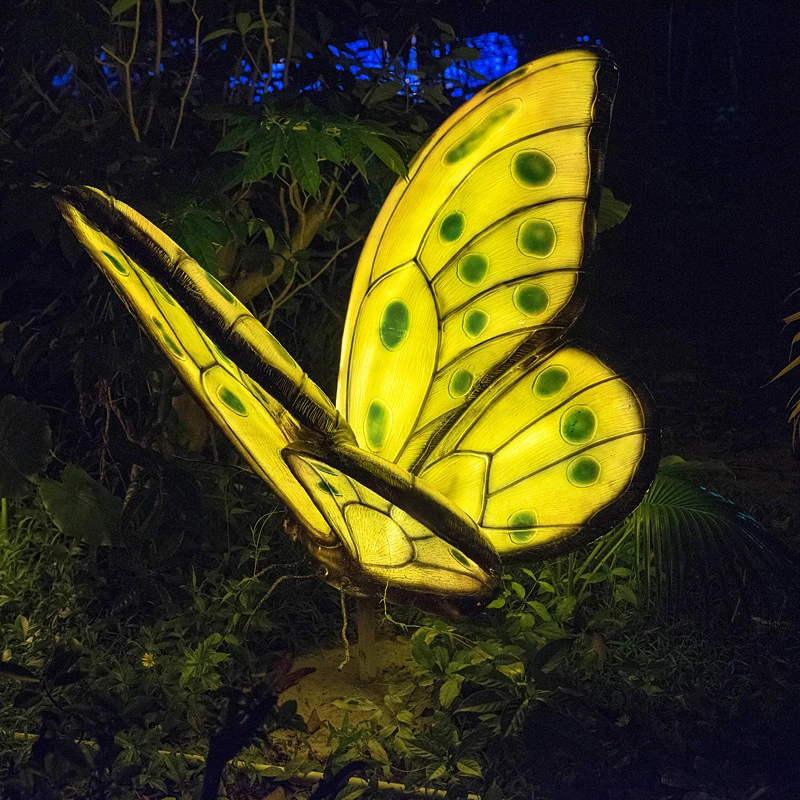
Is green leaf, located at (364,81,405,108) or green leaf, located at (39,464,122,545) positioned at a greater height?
green leaf, located at (364,81,405,108)

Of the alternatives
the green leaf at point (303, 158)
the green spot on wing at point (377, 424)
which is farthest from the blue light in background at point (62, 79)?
the green spot on wing at point (377, 424)

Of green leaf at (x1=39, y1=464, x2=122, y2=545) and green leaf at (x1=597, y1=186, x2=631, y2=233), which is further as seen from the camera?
green leaf at (x1=597, y1=186, x2=631, y2=233)

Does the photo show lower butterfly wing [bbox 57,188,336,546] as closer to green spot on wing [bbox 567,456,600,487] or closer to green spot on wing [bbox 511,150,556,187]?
green spot on wing [bbox 567,456,600,487]

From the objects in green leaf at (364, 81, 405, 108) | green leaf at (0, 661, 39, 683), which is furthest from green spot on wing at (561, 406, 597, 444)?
green leaf at (0, 661, 39, 683)

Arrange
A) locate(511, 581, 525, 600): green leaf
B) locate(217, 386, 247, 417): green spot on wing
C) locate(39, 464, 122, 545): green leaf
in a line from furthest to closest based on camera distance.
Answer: locate(511, 581, 525, 600): green leaf → locate(39, 464, 122, 545): green leaf → locate(217, 386, 247, 417): green spot on wing

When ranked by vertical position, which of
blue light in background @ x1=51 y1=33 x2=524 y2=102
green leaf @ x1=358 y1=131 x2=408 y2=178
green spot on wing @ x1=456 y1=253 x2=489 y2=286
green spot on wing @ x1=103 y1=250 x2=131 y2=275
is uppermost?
blue light in background @ x1=51 y1=33 x2=524 y2=102

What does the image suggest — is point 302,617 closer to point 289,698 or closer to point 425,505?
point 289,698
